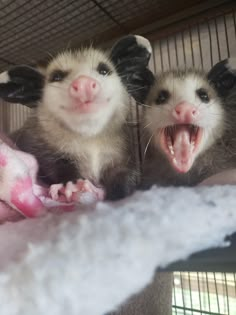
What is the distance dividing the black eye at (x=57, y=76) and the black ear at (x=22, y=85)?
50 millimetres

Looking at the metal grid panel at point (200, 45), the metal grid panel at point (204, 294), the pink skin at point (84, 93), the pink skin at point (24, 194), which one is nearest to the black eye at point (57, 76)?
the pink skin at point (84, 93)

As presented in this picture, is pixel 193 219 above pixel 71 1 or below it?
below

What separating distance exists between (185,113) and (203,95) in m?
0.20

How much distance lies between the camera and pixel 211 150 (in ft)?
3.29

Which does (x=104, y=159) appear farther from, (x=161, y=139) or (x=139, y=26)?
(x=139, y=26)

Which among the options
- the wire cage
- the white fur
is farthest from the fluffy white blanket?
→ the wire cage

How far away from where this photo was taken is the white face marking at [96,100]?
0.82 metres

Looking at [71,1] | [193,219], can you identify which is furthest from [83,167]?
[71,1]

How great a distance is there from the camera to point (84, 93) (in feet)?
2.53

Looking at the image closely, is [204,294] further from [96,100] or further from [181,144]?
[96,100]

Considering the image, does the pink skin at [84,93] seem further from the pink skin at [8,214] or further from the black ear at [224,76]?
the black ear at [224,76]

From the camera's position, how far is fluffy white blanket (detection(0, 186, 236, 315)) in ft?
1.32

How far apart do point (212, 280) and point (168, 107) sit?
0.94 meters

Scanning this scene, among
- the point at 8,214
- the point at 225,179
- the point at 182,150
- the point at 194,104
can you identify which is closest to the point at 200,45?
the point at 194,104
